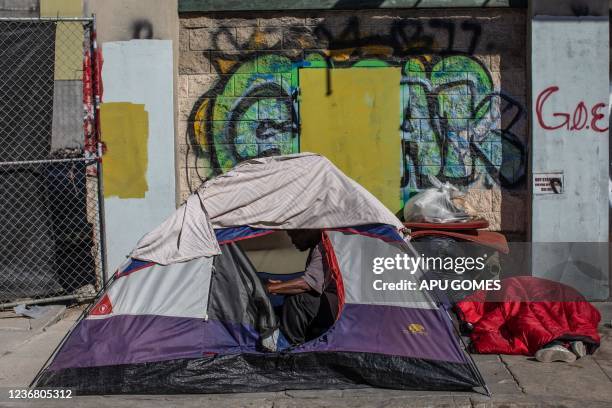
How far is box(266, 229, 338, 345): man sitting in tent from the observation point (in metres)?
6.24

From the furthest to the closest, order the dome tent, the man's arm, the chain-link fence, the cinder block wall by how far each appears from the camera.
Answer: the cinder block wall, the chain-link fence, the man's arm, the dome tent

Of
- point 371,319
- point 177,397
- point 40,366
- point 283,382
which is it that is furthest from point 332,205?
point 40,366

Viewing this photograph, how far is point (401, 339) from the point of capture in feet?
20.1

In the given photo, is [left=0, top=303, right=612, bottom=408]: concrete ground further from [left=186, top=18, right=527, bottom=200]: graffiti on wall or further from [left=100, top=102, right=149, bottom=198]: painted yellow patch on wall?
[left=186, top=18, right=527, bottom=200]: graffiti on wall

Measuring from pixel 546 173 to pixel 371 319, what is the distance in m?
3.28

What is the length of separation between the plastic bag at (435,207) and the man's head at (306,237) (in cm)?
218

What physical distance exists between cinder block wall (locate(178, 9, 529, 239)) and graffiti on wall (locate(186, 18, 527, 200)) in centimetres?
1

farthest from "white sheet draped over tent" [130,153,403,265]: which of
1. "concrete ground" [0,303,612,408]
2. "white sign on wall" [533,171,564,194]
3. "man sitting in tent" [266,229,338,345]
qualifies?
"white sign on wall" [533,171,564,194]

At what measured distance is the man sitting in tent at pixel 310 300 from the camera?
6.24 metres

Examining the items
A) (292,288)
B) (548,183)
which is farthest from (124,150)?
(548,183)

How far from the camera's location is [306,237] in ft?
21.0

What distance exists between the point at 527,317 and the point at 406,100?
9.30ft

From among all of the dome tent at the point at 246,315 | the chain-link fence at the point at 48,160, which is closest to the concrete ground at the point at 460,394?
the dome tent at the point at 246,315

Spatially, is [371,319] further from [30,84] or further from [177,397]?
[30,84]
